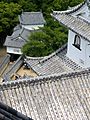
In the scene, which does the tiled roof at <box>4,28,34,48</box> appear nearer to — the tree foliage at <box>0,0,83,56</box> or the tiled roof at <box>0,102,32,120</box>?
the tree foliage at <box>0,0,83,56</box>

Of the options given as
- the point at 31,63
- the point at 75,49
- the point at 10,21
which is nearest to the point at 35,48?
the point at 31,63

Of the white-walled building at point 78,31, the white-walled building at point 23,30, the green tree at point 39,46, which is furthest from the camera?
the white-walled building at point 23,30

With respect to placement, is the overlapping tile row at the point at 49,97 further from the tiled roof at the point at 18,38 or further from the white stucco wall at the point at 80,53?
the tiled roof at the point at 18,38

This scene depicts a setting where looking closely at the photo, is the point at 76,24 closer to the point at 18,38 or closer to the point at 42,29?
the point at 42,29

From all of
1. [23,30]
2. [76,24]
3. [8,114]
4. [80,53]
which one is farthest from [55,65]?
[23,30]

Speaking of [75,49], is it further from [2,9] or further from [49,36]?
[2,9]

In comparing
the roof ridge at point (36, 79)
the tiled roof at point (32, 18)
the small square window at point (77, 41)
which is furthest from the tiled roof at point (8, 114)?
the tiled roof at point (32, 18)
